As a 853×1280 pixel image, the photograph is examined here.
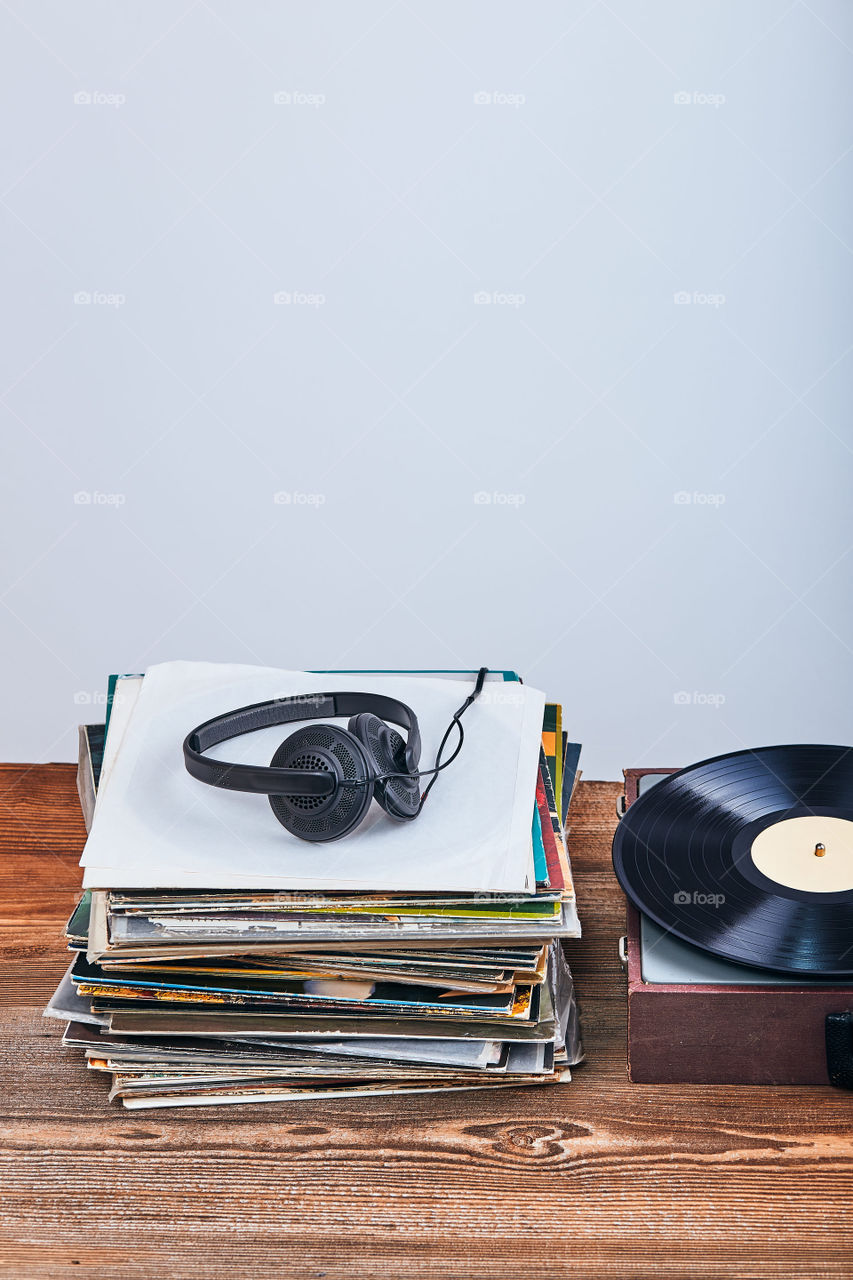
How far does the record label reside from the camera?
31.4 inches

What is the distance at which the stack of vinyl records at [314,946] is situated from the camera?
75 centimetres

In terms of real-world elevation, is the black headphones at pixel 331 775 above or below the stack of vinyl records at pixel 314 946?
above

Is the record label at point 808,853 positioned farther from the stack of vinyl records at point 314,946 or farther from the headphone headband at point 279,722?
the headphone headband at point 279,722

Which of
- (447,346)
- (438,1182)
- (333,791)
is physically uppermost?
(447,346)

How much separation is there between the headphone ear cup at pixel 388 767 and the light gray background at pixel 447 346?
1782 millimetres

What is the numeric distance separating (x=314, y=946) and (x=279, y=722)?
252 mm

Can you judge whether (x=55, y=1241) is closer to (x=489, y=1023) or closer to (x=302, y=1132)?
(x=302, y=1132)

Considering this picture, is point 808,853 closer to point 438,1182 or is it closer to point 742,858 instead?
point 742,858

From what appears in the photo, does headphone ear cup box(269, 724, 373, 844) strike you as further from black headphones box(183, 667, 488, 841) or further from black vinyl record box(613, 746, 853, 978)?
black vinyl record box(613, 746, 853, 978)

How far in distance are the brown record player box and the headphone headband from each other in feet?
0.79

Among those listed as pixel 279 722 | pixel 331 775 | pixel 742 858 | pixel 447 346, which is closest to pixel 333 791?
pixel 331 775

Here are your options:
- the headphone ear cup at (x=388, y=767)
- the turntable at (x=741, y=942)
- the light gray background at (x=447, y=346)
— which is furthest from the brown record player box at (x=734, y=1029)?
the light gray background at (x=447, y=346)

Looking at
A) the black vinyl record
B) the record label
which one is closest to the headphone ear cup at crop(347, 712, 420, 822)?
the black vinyl record

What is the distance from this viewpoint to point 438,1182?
0.72m
